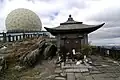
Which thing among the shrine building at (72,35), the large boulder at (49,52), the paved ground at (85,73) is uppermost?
the shrine building at (72,35)

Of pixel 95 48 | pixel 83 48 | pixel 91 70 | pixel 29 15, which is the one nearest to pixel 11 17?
pixel 29 15

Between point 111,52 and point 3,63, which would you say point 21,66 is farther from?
point 111,52

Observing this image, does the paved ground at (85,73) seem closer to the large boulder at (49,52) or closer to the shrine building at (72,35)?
the large boulder at (49,52)

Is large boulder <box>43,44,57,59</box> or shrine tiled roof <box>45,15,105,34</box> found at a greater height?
shrine tiled roof <box>45,15,105,34</box>

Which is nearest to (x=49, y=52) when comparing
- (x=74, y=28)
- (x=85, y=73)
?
(x=74, y=28)

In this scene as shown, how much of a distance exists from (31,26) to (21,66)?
20.3 metres

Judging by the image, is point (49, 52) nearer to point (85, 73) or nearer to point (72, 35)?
point (72, 35)

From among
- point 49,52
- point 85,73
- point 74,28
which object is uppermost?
point 74,28

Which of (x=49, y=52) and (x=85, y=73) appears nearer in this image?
(x=85, y=73)

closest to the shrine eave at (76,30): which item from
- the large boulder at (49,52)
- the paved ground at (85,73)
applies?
the large boulder at (49,52)

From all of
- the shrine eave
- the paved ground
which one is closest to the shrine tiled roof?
the shrine eave

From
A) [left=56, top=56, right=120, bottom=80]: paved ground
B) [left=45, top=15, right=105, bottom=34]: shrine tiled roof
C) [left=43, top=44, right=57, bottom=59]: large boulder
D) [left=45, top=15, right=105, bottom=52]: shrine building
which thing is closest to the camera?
[left=56, top=56, right=120, bottom=80]: paved ground

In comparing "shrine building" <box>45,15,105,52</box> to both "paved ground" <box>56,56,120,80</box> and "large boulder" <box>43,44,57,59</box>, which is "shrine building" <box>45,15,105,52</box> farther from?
"paved ground" <box>56,56,120,80</box>

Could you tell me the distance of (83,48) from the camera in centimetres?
1312
